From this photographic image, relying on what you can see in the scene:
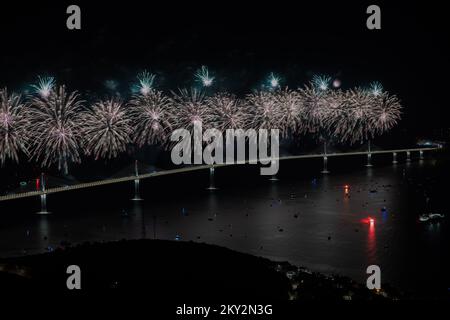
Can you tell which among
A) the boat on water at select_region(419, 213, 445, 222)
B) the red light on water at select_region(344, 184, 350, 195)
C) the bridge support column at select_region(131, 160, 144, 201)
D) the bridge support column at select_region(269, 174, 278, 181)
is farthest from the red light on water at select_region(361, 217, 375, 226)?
the bridge support column at select_region(269, 174, 278, 181)

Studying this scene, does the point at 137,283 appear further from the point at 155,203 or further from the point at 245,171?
the point at 245,171

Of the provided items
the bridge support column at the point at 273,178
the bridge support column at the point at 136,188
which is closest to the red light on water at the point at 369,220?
the bridge support column at the point at 136,188

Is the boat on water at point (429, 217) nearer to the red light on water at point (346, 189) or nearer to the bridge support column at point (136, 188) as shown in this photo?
the red light on water at point (346, 189)

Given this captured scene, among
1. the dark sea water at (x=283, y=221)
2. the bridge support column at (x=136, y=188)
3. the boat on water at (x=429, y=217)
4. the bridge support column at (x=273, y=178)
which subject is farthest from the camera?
the bridge support column at (x=273, y=178)

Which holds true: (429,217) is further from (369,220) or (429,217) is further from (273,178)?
(273,178)

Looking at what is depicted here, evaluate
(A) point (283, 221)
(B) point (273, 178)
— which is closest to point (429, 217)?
(A) point (283, 221)

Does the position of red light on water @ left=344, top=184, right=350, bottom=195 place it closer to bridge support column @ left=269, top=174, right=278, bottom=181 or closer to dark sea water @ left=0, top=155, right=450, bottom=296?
dark sea water @ left=0, top=155, right=450, bottom=296

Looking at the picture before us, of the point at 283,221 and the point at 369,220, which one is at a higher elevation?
the point at 369,220
